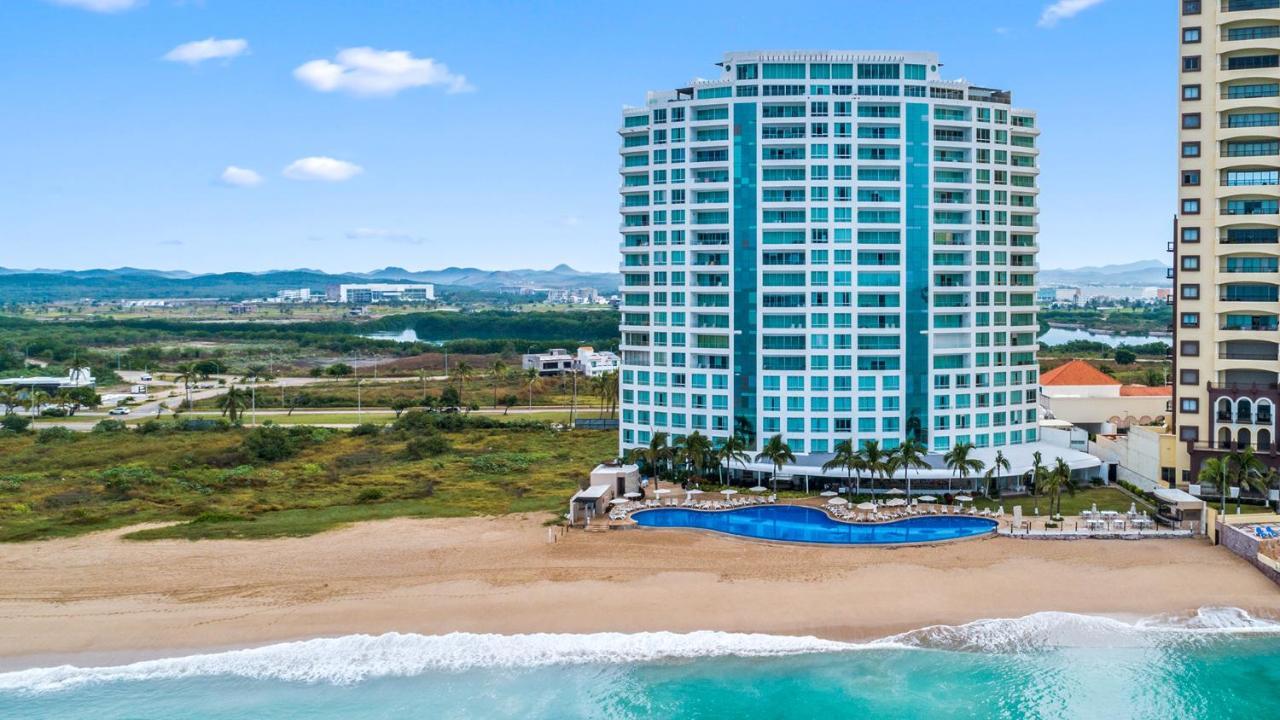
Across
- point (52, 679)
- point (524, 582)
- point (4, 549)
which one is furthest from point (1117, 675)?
point (4, 549)

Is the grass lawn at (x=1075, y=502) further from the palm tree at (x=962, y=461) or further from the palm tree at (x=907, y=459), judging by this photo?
the palm tree at (x=907, y=459)

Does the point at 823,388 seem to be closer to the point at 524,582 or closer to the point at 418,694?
the point at 524,582

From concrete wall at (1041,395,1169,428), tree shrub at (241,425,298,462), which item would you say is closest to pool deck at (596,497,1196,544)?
concrete wall at (1041,395,1169,428)

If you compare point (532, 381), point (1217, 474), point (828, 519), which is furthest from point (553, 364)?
point (1217, 474)

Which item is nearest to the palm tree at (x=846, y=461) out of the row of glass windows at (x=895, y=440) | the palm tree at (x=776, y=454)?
the palm tree at (x=776, y=454)

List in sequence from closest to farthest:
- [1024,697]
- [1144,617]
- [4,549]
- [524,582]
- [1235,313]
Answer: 1. [1024,697]
2. [1144,617]
3. [524,582]
4. [4,549]
5. [1235,313]

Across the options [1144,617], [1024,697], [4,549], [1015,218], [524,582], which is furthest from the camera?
[1015,218]
